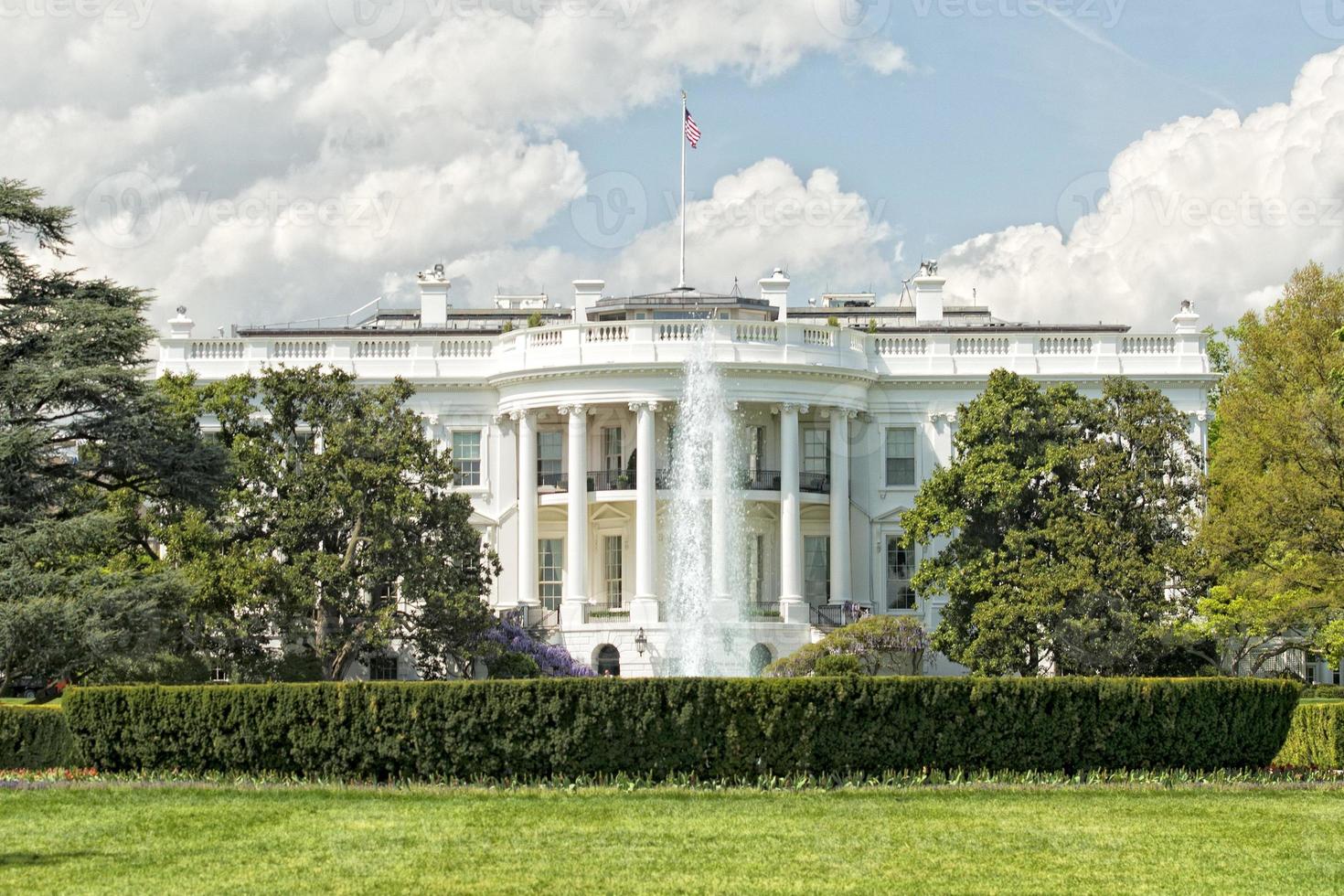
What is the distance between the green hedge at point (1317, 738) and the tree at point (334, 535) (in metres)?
21.7

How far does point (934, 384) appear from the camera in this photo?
59281 mm

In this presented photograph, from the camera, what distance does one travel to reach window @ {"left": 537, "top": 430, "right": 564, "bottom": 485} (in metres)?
58.8

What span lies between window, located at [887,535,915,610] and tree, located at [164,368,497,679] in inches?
621

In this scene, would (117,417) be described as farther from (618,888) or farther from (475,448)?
(475,448)

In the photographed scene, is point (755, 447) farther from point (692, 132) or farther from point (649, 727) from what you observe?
point (649, 727)

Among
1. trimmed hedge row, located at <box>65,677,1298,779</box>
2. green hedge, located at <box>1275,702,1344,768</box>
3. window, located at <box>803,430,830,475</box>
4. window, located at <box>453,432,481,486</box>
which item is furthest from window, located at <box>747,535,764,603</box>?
trimmed hedge row, located at <box>65,677,1298,779</box>

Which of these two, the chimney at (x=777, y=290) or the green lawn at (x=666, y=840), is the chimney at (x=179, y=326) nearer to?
the chimney at (x=777, y=290)

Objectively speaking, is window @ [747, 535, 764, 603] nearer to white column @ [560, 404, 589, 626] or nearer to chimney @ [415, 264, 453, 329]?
white column @ [560, 404, 589, 626]

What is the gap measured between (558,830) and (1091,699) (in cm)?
872

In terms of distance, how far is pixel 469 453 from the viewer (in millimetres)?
58906

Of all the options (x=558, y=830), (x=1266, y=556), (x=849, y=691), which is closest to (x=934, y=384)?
(x=1266, y=556)

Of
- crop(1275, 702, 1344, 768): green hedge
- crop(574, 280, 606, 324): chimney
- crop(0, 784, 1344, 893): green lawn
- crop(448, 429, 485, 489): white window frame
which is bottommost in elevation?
crop(0, 784, 1344, 893): green lawn

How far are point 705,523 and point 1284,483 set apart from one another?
17.9 m

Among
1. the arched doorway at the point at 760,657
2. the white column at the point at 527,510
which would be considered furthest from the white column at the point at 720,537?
the white column at the point at 527,510
